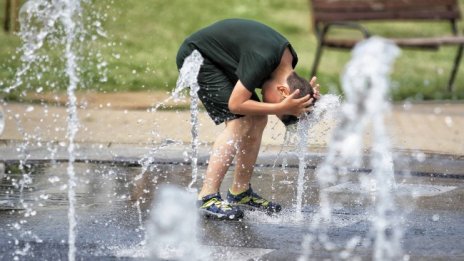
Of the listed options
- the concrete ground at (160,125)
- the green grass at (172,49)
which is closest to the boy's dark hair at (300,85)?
the concrete ground at (160,125)

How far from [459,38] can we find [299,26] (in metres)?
6.17

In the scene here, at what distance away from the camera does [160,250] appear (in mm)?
5332

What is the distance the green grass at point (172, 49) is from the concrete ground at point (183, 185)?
1.65 metres

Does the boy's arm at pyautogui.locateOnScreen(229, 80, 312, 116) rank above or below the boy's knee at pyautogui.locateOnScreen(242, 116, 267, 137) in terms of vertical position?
above

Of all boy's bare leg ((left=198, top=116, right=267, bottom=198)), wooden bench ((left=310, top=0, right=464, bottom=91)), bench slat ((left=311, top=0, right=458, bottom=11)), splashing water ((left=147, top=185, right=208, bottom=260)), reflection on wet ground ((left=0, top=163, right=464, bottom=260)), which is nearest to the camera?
splashing water ((left=147, top=185, right=208, bottom=260))

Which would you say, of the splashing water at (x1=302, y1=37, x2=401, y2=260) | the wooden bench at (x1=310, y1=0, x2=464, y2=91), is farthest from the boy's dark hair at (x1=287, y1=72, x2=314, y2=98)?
the wooden bench at (x1=310, y1=0, x2=464, y2=91)

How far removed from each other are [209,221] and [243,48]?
872mm

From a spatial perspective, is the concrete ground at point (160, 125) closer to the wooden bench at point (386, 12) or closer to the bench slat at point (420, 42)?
the bench slat at point (420, 42)

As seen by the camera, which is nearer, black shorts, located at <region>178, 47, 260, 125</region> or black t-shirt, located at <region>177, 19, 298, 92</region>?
black t-shirt, located at <region>177, 19, 298, 92</region>

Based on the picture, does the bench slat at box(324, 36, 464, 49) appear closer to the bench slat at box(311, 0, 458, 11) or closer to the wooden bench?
the wooden bench

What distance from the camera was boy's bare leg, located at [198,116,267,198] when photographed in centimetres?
625

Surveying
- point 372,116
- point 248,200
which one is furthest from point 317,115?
point 372,116

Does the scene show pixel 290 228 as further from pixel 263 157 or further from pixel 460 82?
pixel 460 82

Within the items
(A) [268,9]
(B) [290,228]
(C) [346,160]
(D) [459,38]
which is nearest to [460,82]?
(D) [459,38]
